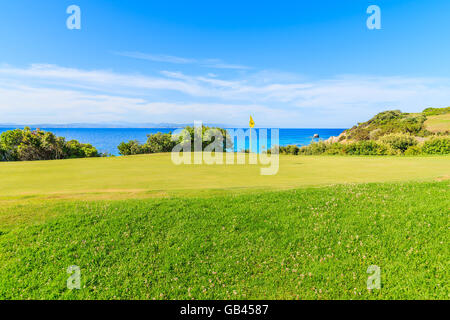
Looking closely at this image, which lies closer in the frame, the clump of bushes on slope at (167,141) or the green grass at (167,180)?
the green grass at (167,180)

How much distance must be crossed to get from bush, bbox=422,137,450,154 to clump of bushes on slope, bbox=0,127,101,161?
2902 centimetres

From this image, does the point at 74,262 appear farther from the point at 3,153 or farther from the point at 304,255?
the point at 3,153

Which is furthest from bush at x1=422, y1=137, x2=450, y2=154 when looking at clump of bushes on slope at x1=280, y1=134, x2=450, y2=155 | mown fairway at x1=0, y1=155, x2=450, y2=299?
mown fairway at x1=0, y1=155, x2=450, y2=299

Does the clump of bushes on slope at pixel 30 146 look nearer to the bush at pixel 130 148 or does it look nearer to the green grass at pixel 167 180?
the bush at pixel 130 148

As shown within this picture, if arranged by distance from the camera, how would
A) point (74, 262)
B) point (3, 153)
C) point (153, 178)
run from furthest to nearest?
point (3, 153)
point (153, 178)
point (74, 262)

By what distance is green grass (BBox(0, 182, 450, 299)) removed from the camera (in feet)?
12.4

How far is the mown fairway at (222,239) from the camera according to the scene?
3820mm

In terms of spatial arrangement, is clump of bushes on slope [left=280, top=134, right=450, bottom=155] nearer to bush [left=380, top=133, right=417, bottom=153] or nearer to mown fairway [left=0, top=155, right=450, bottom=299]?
bush [left=380, top=133, right=417, bottom=153]

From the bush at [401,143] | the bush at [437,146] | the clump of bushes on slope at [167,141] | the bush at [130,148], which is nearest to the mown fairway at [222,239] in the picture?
the bush at [437,146]

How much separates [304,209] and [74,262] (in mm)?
5133

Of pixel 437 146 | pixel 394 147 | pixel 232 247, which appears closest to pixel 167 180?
pixel 232 247

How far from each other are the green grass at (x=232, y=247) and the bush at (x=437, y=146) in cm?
1379
